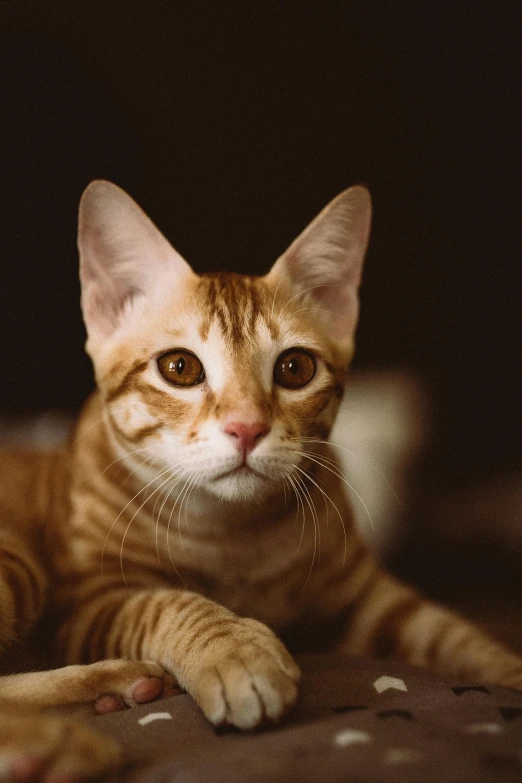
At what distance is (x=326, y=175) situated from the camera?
5.50ft

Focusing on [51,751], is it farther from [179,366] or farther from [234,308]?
[234,308]

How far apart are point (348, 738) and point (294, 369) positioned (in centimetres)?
54

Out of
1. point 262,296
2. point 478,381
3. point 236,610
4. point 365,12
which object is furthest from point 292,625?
point 365,12

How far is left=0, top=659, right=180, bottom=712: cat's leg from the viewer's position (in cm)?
76

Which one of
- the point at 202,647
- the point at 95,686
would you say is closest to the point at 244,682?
the point at 202,647

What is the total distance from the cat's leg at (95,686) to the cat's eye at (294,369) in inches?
16.9

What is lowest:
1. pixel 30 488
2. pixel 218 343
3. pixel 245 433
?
pixel 30 488

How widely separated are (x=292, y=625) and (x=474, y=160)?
125cm

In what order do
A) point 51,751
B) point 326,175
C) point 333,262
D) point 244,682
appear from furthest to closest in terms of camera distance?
point 326,175
point 333,262
point 244,682
point 51,751

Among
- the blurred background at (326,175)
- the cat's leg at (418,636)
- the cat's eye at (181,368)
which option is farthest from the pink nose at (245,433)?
the blurred background at (326,175)

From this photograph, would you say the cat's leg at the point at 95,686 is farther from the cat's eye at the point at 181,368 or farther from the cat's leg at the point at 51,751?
the cat's eye at the point at 181,368

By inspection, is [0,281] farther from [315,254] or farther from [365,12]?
[365,12]

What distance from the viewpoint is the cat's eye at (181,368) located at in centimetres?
95

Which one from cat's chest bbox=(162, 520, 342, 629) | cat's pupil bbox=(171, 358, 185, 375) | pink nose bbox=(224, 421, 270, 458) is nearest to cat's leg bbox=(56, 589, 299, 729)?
cat's chest bbox=(162, 520, 342, 629)
